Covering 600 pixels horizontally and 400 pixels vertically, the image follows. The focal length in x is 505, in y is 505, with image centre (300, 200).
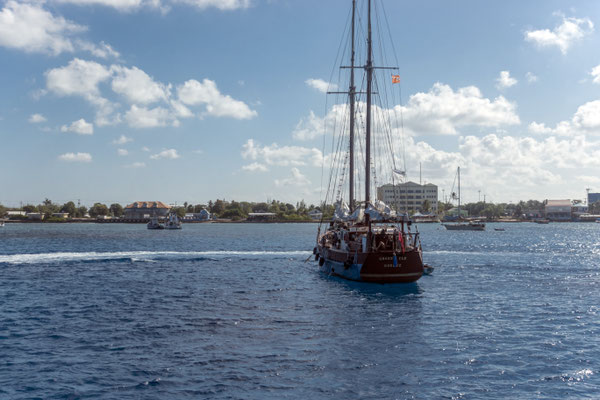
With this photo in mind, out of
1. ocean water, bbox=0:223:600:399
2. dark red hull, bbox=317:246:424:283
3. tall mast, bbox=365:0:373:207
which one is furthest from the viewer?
tall mast, bbox=365:0:373:207

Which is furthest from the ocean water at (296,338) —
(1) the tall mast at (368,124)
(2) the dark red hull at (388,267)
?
(1) the tall mast at (368,124)

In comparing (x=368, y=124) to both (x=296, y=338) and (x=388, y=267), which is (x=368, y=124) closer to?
(x=388, y=267)

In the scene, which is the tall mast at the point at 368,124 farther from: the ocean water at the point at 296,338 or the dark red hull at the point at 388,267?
the ocean water at the point at 296,338

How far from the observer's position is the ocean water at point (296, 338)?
18547 mm

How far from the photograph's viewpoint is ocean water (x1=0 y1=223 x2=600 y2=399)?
1855 centimetres

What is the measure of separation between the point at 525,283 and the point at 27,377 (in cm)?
4103

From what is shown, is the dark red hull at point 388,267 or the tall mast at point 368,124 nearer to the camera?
the dark red hull at point 388,267

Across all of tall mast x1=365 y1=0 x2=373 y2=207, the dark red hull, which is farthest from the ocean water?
tall mast x1=365 y1=0 x2=373 y2=207

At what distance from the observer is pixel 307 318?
30234 millimetres

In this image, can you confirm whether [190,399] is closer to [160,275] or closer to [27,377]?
[27,377]

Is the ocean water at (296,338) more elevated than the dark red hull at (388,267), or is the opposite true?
the dark red hull at (388,267)

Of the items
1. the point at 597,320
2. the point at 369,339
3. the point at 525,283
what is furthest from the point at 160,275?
the point at 597,320

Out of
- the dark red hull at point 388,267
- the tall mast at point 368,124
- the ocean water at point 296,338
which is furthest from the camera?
the tall mast at point 368,124

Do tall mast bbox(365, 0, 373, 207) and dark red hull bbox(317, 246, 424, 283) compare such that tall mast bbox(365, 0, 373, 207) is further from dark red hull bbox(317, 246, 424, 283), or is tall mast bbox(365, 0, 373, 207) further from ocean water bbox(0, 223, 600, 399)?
ocean water bbox(0, 223, 600, 399)
